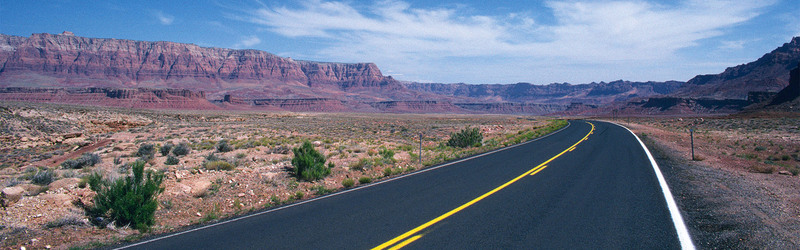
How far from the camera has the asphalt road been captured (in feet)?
17.5

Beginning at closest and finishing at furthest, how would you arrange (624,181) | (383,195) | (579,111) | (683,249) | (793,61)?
(683,249), (383,195), (624,181), (793,61), (579,111)

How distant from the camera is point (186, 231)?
652 cm

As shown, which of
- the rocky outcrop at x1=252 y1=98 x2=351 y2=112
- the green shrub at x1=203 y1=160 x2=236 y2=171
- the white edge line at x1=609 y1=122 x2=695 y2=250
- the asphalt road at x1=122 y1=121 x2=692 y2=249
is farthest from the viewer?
the rocky outcrop at x1=252 y1=98 x2=351 y2=112

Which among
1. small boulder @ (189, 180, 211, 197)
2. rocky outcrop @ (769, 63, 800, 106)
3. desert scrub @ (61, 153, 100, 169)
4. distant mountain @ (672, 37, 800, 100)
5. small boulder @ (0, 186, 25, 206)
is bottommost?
desert scrub @ (61, 153, 100, 169)

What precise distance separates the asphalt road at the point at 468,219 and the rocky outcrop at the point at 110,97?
425ft

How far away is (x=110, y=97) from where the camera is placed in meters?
117

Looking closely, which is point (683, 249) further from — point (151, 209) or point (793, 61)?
point (793, 61)

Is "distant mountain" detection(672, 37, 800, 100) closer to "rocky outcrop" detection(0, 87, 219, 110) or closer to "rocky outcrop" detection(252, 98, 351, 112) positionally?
"rocky outcrop" detection(252, 98, 351, 112)

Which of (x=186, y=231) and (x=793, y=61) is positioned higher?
(x=793, y=61)

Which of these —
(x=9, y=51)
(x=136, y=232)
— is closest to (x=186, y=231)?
(x=136, y=232)

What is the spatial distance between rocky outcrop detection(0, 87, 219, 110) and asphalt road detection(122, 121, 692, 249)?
129 m

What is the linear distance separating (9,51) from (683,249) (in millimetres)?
244368

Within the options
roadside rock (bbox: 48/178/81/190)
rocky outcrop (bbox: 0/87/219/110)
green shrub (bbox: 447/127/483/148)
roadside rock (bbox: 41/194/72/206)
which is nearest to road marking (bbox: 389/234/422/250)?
roadside rock (bbox: 41/194/72/206)

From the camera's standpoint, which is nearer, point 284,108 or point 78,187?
point 78,187
